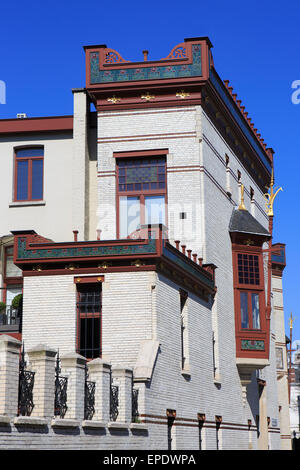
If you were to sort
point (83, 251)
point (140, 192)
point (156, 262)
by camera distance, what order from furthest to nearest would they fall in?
point (140, 192), point (83, 251), point (156, 262)

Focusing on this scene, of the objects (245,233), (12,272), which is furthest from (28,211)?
(245,233)

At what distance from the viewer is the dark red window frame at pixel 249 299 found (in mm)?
30984

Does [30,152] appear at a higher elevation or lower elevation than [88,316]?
higher

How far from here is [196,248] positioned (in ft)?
92.5

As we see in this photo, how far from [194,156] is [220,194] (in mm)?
3016

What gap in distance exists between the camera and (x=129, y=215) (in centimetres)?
2858

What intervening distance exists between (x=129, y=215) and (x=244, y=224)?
6.15m

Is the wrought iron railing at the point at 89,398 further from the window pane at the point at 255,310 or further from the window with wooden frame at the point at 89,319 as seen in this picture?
the window pane at the point at 255,310

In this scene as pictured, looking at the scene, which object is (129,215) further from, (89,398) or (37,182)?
(89,398)

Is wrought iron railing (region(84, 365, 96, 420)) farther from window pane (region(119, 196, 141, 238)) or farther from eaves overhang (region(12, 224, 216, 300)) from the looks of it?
window pane (region(119, 196, 141, 238))

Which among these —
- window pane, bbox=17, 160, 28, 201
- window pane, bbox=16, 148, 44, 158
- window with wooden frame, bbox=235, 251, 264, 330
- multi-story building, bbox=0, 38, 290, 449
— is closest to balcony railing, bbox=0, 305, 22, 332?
multi-story building, bbox=0, 38, 290, 449

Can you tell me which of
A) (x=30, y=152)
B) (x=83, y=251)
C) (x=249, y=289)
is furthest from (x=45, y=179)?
(x=249, y=289)

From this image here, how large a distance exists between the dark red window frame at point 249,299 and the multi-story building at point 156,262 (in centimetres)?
5

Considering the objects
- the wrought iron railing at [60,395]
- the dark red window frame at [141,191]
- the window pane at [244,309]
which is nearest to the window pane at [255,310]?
the window pane at [244,309]
